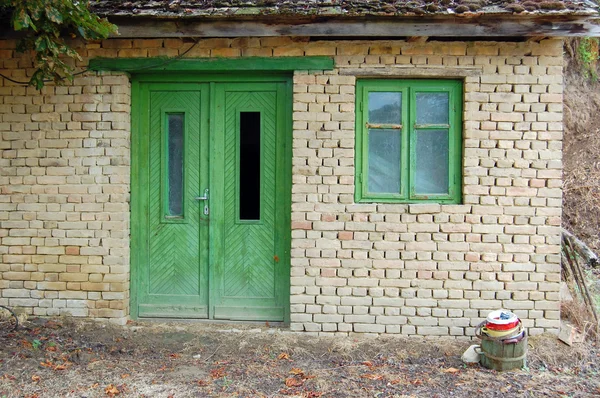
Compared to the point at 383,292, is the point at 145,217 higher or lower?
higher

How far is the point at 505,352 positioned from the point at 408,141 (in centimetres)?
226

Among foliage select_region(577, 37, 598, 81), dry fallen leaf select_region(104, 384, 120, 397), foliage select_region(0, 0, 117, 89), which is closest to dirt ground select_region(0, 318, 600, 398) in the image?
dry fallen leaf select_region(104, 384, 120, 397)

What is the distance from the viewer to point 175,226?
211 inches

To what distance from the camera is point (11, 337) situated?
4.80m

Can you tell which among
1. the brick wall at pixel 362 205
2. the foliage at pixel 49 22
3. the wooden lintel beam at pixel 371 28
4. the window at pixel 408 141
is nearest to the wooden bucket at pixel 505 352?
the brick wall at pixel 362 205

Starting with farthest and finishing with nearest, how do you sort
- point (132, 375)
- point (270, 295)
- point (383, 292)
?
point (270, 295) < point (383, 292) < point (132, 375)

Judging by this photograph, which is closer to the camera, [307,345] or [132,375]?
[132,375]

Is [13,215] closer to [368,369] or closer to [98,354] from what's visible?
[98,354]

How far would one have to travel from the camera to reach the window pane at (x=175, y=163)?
212 inches

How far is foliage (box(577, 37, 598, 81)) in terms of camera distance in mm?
10031

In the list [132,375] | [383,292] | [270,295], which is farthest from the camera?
[270,295]

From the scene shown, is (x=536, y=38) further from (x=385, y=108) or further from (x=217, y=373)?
(x=217, y=373)

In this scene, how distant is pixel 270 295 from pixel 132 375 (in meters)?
1.65

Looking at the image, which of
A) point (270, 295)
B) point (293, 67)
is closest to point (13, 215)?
point (270, 295)
